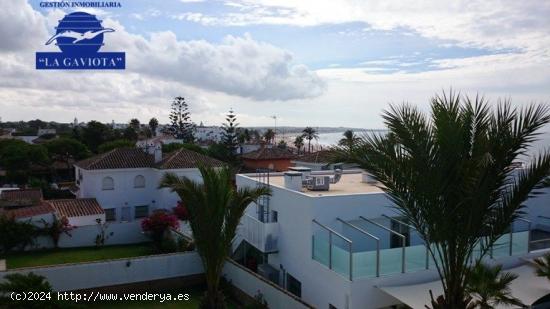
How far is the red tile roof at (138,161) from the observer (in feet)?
106

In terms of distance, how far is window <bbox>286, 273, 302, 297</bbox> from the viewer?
17.1 m

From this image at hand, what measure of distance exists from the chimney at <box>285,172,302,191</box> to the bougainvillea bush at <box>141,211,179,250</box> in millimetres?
9879

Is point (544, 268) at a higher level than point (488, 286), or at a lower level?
lower

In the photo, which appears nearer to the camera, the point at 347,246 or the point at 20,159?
the point at 347,246

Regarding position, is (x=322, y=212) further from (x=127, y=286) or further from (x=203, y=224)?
(x=127, y=286)

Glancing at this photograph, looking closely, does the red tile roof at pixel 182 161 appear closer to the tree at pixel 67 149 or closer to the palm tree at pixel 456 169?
the palm tree at pixel 456 169

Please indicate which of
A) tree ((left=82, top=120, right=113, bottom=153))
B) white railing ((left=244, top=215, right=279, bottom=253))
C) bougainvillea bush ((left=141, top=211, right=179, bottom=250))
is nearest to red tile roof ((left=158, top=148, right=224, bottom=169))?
bougainvillea bush ((left=141, top=211, right=179, bottom=250))

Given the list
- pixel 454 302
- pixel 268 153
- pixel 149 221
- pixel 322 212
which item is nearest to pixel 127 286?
pixel 149 221

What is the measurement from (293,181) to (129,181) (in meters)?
18.4

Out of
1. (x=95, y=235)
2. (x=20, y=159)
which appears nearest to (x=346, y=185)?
(x=95, y=235)

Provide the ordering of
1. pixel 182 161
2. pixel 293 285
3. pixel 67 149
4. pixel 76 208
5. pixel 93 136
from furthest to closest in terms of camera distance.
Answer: pixel 93 136 < pixel 67 149 < pixel 182 161 < pixel 76 208 < pixel 293 285

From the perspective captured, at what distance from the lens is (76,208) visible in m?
28.3

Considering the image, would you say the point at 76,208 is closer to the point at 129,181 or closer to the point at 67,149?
the point at 129,181

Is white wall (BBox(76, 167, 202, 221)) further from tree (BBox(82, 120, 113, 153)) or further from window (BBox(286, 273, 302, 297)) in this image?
tree (BBox(82, 120, 113, 153))
